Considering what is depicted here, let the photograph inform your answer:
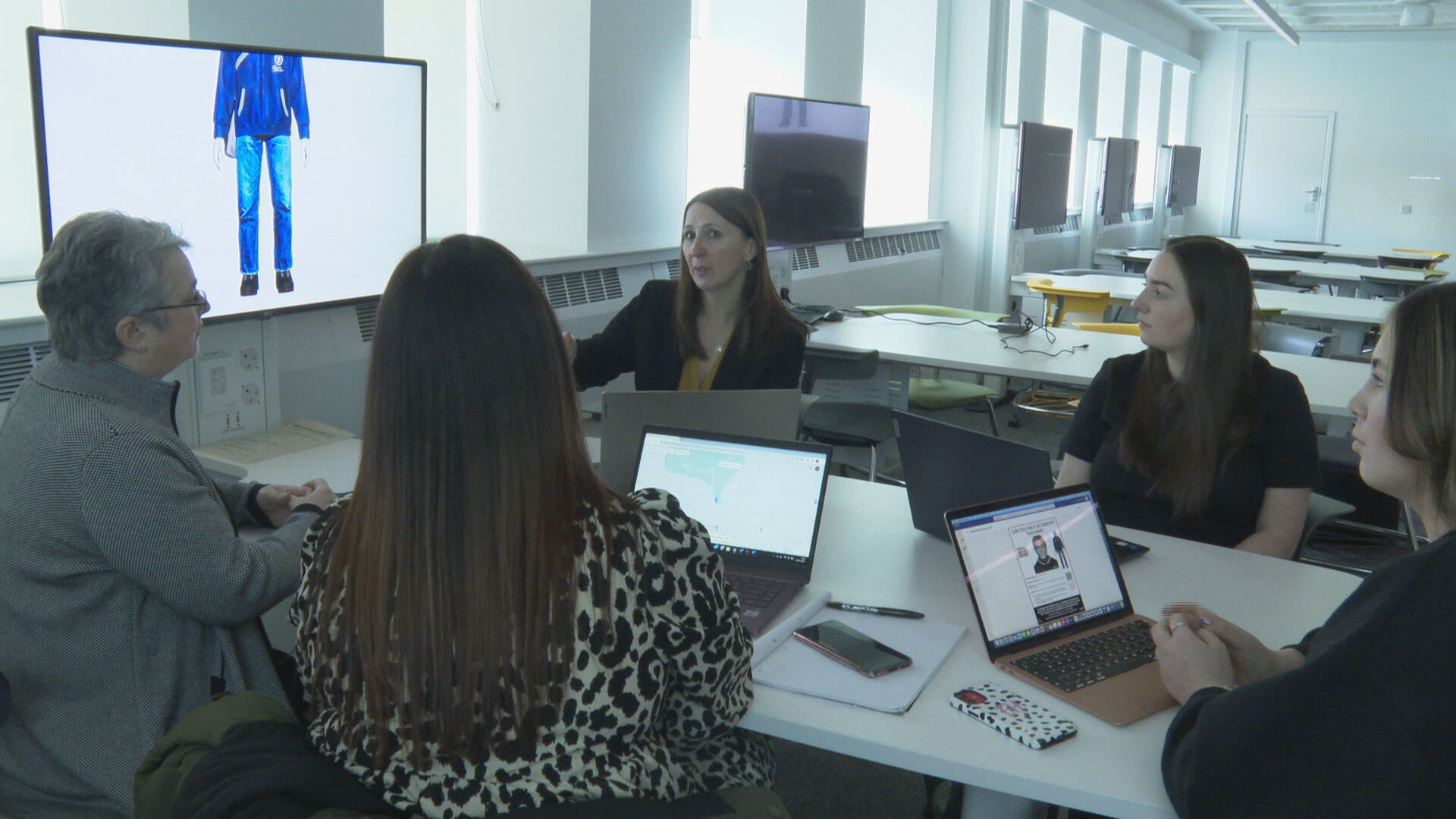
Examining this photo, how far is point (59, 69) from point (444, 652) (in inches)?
65.1

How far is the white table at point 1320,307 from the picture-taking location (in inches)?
206

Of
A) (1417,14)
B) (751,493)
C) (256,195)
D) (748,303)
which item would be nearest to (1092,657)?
(751,493)

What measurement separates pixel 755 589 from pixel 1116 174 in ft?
26.3

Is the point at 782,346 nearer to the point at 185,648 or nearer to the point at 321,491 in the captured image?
the point at 321,491

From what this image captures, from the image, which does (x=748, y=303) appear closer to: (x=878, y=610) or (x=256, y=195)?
(x=256, y=195)

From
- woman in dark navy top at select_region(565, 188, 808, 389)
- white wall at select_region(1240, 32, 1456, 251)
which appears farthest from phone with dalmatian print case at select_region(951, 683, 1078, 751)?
white wall at select_region(1240, 32, 1456, 251)

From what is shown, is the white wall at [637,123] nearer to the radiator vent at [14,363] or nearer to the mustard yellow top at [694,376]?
the mustard yellow top at [694,376]

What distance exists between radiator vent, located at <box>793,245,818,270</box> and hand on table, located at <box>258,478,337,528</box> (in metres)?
3.97

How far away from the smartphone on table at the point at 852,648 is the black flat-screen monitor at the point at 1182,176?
10993mm

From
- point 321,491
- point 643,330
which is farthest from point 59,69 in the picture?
point 643,330

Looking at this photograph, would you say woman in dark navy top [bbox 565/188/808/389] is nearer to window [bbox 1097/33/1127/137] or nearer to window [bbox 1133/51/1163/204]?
window [bbox 1097/33/1127/137]

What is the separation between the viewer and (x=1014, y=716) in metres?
1.36

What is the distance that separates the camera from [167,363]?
1.74 m

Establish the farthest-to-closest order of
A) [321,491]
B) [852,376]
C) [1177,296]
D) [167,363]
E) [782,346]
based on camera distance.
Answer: [852,376]
[782,346]
[1177,296]
[321,491]
[167,363]
